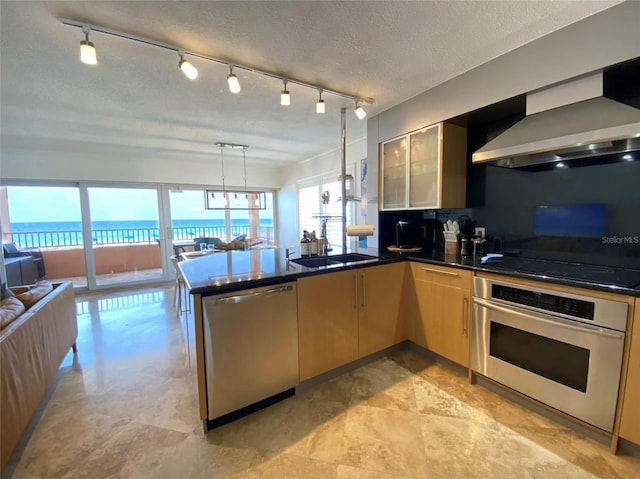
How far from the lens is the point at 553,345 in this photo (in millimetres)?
1634

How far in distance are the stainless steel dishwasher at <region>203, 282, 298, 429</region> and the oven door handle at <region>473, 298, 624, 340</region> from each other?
53.9 inches

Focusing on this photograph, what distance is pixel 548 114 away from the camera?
1777mm

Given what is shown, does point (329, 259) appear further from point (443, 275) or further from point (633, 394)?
point (633, 394)

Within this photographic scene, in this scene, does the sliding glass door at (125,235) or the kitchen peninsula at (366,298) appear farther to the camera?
the sliding glass door at (125,235)

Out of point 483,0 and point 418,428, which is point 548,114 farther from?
point 418,428

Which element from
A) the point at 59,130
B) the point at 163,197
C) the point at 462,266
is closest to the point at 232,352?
the point at 462,266

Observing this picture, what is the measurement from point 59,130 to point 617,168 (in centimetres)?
566

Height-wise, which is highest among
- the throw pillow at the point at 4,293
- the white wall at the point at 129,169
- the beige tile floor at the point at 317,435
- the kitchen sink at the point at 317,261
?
the white wall at the point at 129,169

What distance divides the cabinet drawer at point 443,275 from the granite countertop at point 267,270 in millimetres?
46

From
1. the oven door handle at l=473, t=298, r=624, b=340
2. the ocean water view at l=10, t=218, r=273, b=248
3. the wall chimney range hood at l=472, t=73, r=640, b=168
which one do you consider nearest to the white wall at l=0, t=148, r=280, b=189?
the ocean water view at l=10, t=218, r=273, b=248

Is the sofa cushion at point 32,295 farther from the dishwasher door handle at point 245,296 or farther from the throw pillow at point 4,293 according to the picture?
the dishwasher door handle at point 245,296

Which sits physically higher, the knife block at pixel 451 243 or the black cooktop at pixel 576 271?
the knife block at pixel 451 243

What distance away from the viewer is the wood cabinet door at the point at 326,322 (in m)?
1.95

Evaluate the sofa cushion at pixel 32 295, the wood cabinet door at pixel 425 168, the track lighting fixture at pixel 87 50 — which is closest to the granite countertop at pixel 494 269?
the wood cabinet door at pixel 425 168
